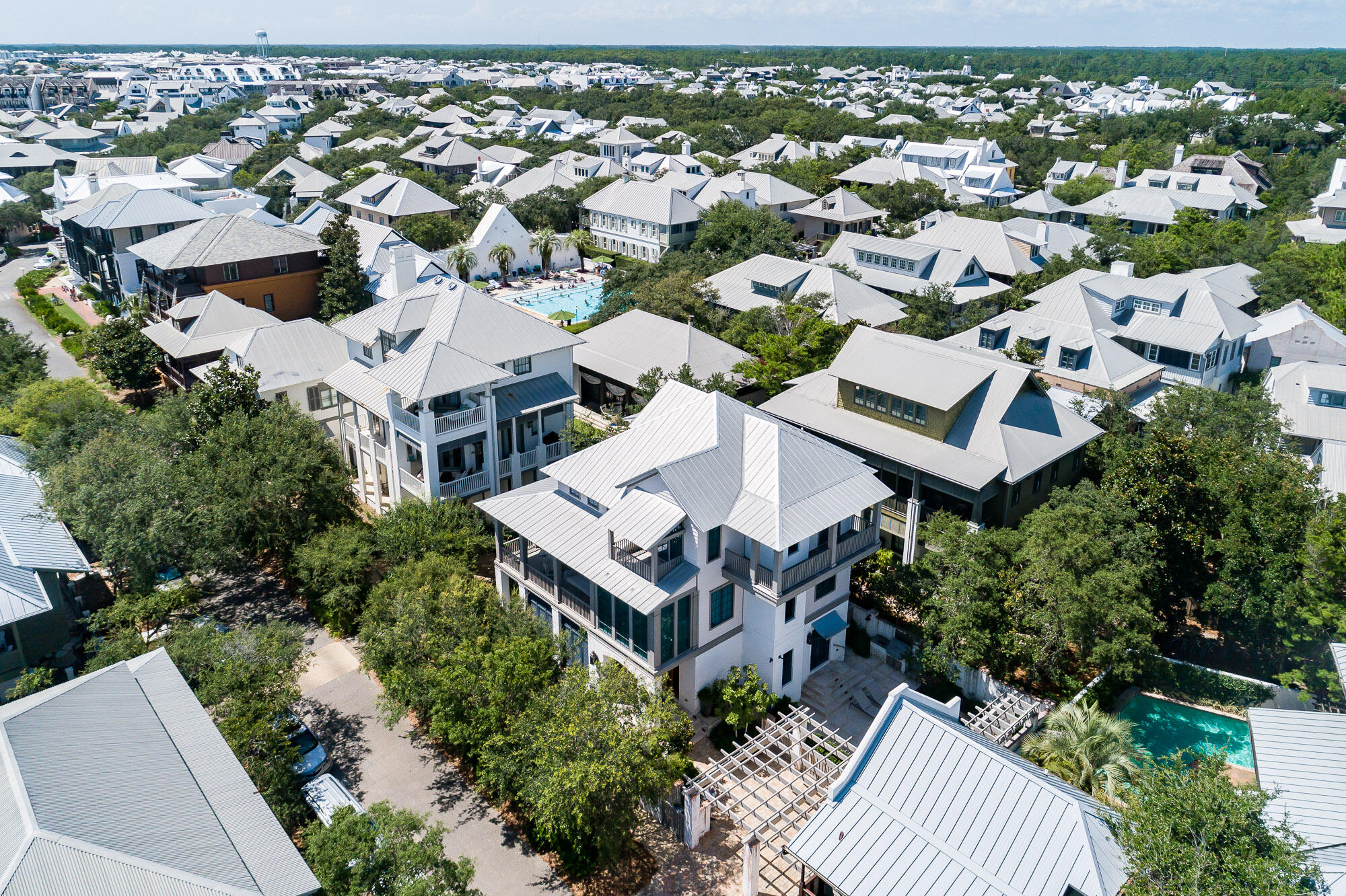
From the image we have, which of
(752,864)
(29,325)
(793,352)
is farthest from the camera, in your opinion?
(29,325)

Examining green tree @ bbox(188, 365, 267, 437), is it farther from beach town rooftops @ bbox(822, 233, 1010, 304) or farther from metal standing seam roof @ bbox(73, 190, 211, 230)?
beach town rooftops @ bbox(822, 233, 1010, 304)

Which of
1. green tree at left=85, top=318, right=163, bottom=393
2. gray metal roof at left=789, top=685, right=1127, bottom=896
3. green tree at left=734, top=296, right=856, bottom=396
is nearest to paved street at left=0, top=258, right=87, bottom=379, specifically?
green tree at left=85, top=318, right=163, bottom=393

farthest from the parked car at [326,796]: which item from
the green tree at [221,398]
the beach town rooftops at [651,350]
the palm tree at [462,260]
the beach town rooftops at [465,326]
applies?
the palm tree at [462,260]

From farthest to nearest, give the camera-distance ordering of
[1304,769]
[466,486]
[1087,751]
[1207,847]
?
[466,486] → [1087,751] → [1304,769] → [1207,847]

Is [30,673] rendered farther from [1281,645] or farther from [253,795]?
[1281,645]

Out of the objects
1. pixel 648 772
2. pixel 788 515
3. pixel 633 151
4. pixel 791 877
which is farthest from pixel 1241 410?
pixel 633 151

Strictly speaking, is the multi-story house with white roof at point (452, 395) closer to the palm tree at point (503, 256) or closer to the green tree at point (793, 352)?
the green tree at point (793, 352)

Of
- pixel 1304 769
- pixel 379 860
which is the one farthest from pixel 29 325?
pixel 1304 769

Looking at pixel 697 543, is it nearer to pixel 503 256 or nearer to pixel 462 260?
pixel 462 260
